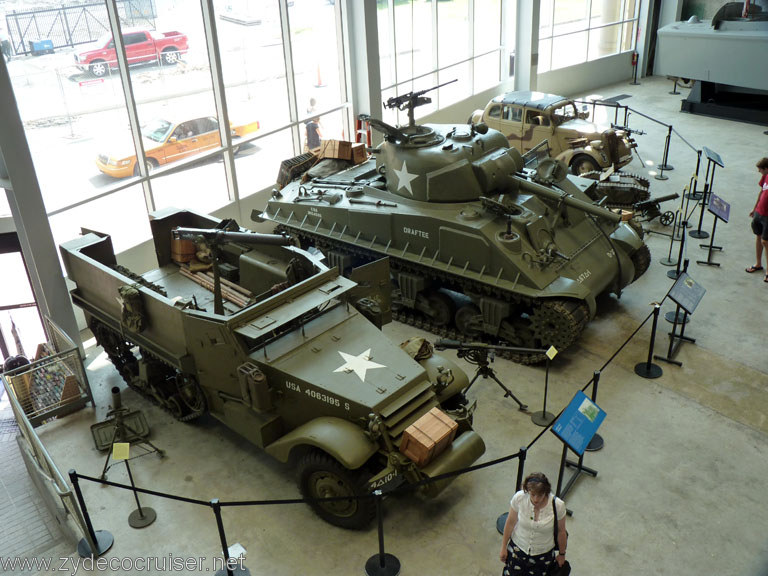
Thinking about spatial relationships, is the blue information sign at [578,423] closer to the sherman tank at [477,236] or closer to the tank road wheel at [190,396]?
the sherman tank at [477,236]

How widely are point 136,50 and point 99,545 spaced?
8088 millimetres

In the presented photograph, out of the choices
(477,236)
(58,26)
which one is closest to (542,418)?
(477,236)

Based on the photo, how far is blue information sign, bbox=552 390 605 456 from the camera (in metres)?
6.91

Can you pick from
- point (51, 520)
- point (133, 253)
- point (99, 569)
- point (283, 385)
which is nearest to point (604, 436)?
point (283, 385)

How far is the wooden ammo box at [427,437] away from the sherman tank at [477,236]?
2990 millimetres

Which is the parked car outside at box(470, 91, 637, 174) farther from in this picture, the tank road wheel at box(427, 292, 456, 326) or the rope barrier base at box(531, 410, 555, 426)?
the rope barrier base at box(531, 410, 555, 426)

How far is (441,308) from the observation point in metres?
10.6

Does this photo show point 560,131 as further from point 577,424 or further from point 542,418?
point 577,424

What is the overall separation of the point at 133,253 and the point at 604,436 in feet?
26.0

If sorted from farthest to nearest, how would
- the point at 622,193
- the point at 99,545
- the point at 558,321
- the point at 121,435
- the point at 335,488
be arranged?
1. the point at 622,193
2. the point at 558,321
3. the point at 121,435
4. the point at 99,545
5. the point at 335,488

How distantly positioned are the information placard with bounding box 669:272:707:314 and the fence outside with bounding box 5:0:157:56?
913 centimetres

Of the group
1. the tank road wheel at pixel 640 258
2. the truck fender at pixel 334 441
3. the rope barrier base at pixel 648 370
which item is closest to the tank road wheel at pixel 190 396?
the truck fender at pixel 334 441

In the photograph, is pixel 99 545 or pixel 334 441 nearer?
A: pixel 334 441

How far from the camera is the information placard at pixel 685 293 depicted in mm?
9391
